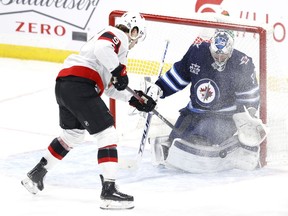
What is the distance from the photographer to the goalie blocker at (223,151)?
198 inches

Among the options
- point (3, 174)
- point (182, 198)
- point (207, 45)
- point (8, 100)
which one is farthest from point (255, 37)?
point (8, 100)

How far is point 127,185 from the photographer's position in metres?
4.80

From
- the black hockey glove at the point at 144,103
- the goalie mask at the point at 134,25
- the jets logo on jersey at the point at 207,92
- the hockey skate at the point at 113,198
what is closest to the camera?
the hockey skate at the point at 113,198

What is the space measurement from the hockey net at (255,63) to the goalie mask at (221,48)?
0.42ft

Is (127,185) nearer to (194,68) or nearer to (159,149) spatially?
(159,149)

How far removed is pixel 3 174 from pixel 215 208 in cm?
114

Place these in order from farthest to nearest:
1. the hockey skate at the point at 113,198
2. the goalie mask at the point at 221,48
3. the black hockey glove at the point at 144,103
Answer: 1. the goalie mask at the point at 221,48
2. the black hockey glove at the point at 144,103
3. the hockey skate at the point at 113,198

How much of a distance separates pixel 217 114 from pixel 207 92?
124 millimetres

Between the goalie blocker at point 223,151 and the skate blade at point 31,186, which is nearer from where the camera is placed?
the skate blade at point 31,186

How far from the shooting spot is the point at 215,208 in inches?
173

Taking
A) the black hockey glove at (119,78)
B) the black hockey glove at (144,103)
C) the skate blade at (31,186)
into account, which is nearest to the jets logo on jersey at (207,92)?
the black hockey glove at (144,103)

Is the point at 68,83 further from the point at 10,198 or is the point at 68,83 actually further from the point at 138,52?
the point at 138,52

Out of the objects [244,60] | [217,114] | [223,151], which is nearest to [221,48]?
[244,60]

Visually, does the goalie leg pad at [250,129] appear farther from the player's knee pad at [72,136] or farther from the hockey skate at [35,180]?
the hockey skate at [35,180]
